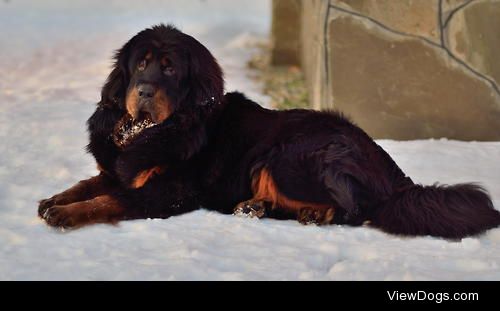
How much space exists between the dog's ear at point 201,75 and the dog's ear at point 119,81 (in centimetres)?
33

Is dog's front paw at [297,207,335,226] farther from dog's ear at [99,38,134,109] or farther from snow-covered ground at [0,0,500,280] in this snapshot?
dog's ear at [99,38,134,109]

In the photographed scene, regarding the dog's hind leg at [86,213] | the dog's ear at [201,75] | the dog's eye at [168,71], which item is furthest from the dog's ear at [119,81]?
the dog's hind leg at [86,213]

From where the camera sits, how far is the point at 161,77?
4.17 metres

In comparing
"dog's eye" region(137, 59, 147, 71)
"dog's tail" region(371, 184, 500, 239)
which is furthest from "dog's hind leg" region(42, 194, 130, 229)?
"dog's tail" region(371, 184, 500, 239)

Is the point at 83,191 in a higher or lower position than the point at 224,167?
lower

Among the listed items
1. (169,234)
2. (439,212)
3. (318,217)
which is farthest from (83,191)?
(439,212)

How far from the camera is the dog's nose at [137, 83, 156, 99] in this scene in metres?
4.07

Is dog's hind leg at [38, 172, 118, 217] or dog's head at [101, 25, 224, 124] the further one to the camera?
dog's hind leg at [38, 172, 118, 217]

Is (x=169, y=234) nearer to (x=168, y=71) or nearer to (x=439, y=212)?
(x=168, y=71)

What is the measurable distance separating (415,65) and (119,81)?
248 centimetres

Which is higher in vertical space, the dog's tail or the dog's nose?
the dog's nose

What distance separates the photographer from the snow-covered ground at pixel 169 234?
11.3 feet

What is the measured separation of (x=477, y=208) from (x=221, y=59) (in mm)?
5360

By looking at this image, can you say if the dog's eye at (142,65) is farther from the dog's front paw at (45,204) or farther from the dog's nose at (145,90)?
the dog's front paw at (45,204)
